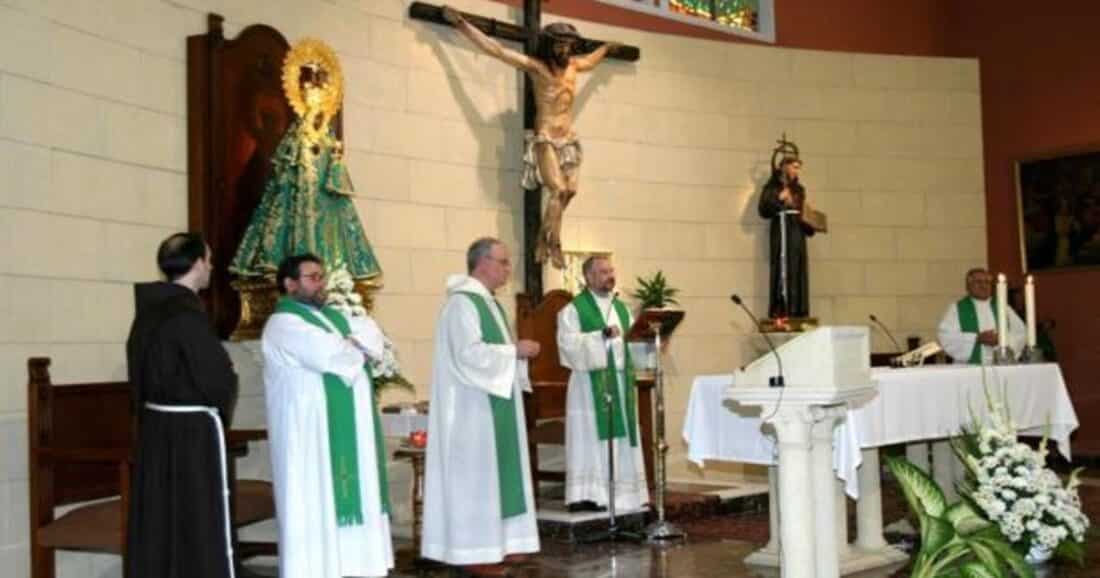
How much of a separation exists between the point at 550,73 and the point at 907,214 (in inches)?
165

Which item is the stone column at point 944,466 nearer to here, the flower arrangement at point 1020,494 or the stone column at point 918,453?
the stone column at point 918,453

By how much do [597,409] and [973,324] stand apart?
2.86m

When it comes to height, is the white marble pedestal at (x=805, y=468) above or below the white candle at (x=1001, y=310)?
below

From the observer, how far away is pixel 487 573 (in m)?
6.02

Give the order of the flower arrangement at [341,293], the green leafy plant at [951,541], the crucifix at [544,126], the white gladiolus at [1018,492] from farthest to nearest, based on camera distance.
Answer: the crucifix at [544,126]
the flower arrangement at [341,293]
the white gladiolus at [1018,492]
the green leafy plant at [951,541]

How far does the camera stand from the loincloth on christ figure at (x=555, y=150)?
9.12 m

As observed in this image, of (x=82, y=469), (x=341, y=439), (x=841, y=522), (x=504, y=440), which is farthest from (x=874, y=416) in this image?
(x=82, y=469)

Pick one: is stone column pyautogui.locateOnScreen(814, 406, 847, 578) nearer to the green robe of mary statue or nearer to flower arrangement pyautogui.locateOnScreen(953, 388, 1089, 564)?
flower arrangement pyautogui.locateOnScreen(953, 388, 1089, 564)

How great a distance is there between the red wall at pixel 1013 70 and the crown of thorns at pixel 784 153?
1023 millimetres

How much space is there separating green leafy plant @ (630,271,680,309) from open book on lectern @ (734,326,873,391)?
453 cm

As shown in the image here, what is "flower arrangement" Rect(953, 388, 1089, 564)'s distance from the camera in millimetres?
5555

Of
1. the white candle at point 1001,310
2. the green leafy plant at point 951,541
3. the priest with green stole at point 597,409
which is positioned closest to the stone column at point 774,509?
the green leafy plant at point 951,541

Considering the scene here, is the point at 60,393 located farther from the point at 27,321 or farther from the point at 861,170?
the point at 861,170

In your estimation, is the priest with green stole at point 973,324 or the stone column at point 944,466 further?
the priest with green stole at point 973,324
